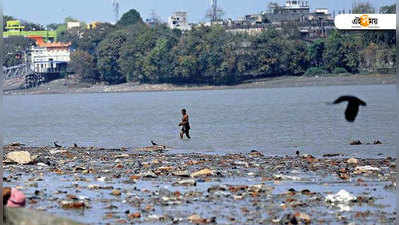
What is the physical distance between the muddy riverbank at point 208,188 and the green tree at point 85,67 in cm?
14583

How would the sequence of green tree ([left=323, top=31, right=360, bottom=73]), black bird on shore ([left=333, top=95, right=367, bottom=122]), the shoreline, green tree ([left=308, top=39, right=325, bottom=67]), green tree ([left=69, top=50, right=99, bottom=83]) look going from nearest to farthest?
black bird on shore ([left=333, top=95, right=367, bottom=122]) → green tree ([left=323, top=31, right=360, bottom=73]) → the shoreline → green tree ([left=308, top=39, right=325, bottom=67]) → green tree ([left=69, top=50, right=99, bottom=83])

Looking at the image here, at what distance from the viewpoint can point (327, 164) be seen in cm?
2773

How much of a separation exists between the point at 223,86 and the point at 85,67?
966 inches

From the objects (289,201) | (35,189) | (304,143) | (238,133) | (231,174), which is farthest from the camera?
(238,133)

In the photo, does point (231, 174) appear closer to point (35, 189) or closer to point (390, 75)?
point (35, 189)

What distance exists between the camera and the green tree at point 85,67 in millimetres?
176500

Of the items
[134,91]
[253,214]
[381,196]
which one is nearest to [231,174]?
[381,196]

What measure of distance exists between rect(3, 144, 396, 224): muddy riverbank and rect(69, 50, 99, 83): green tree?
146m

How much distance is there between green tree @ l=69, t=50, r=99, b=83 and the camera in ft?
579

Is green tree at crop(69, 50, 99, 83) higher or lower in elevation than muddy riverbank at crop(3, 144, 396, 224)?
lower

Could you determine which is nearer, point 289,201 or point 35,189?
point 289,201

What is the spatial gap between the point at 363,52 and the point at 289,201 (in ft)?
439

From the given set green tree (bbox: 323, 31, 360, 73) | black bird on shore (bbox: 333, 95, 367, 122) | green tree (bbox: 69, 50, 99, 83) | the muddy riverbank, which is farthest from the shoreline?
black bird on shore (bbox: 333, 95, 367, 122)

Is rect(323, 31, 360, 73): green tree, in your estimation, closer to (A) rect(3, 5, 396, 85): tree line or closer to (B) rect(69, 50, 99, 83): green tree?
(A) rect(3, 5, 396, 85): tree line
